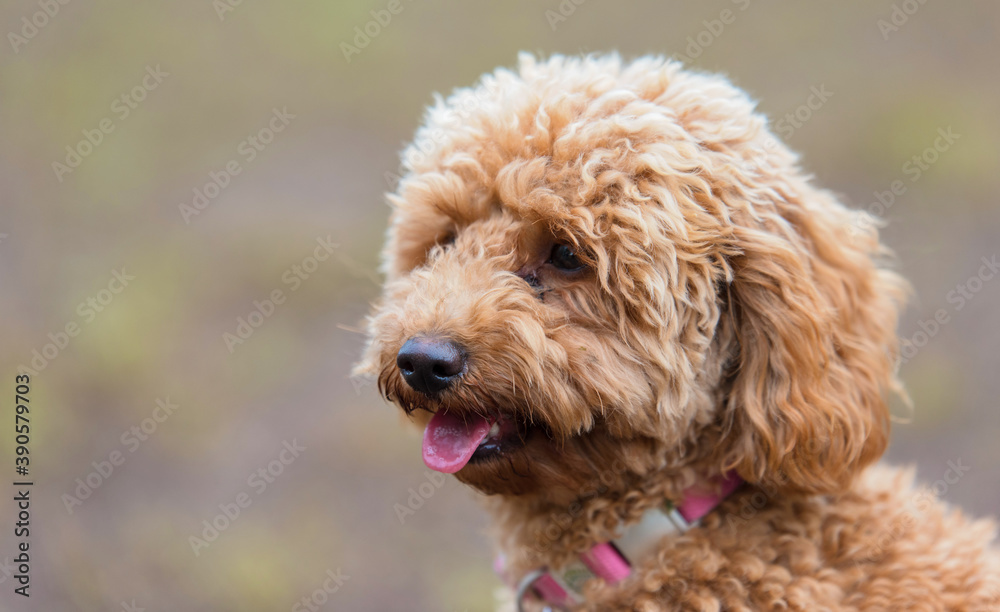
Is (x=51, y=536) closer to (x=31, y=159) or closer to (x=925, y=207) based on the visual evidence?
(x=31, y=159)

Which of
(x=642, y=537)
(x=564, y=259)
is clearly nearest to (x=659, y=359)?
(x=564, y=259)

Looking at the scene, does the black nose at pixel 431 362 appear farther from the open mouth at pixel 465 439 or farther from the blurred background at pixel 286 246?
the blurred background at pixel 286 246

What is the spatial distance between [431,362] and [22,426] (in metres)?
2.83

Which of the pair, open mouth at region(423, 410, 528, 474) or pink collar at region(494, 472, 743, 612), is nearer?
open mouth at region(423, 410, 528, 474)

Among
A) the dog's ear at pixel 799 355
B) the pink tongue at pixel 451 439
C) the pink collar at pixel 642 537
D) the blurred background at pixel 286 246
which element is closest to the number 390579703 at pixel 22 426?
the blurred background at pixel 286 246

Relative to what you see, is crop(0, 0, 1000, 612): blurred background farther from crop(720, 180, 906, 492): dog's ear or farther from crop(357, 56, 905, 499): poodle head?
crop(720, 180, 906, 492): dog's ear

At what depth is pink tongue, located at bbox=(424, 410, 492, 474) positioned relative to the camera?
6.47 feet

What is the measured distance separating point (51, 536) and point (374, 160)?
370cm

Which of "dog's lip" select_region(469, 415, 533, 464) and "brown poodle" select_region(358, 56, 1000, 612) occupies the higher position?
"brown poodle" select_region(358, 56, 1000, 612)

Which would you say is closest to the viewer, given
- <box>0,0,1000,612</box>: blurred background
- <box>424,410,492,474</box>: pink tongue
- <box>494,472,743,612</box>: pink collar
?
<box>424,410,492,474</box>: pink tongue

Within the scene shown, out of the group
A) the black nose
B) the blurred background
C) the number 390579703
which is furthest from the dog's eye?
the number 390579703

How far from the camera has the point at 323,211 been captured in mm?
5664

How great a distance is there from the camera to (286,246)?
5266mm

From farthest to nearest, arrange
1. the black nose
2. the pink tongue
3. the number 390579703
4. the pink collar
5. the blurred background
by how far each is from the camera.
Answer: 1. the blurred background
2. the number 390579703
3. the pink collar
4. the pink tongue
5. the black nose
